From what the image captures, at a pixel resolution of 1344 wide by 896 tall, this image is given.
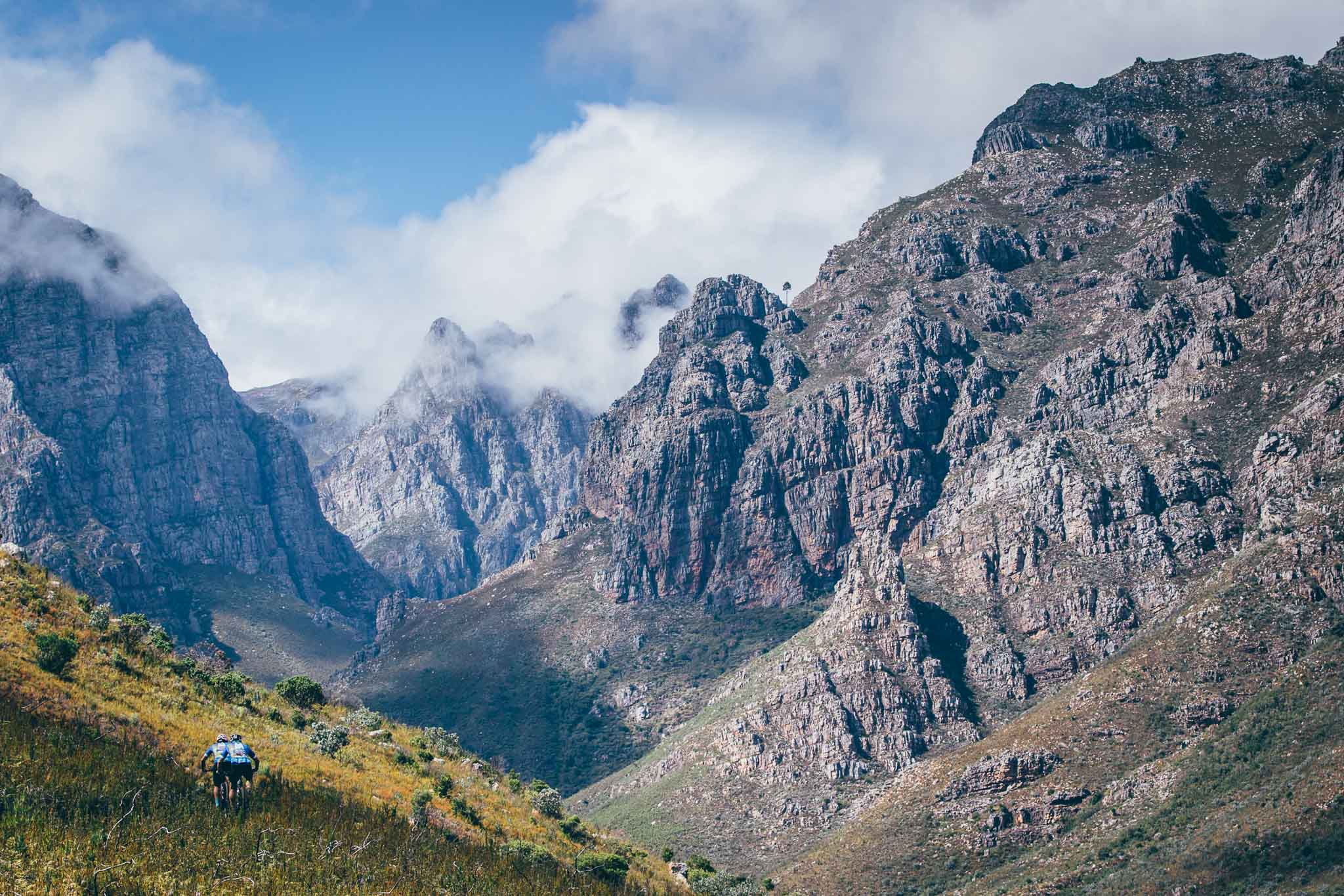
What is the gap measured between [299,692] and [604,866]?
16845mm

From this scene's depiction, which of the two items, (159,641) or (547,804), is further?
(547,804)

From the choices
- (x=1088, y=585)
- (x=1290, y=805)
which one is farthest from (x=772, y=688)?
(x=1290, y=805)

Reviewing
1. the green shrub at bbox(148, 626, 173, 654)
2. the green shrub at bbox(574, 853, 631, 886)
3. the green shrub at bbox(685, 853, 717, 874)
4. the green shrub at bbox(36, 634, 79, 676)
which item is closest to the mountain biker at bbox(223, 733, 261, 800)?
the green shrub at bbox(36, 634, 79, 676)

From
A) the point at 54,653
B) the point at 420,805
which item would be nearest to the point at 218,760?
the point at 54,653

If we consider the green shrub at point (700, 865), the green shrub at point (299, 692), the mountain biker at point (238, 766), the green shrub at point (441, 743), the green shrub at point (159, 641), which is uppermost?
the green shrub at point (159, 641)

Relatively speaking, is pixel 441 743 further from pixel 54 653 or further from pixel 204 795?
pixel 204 795

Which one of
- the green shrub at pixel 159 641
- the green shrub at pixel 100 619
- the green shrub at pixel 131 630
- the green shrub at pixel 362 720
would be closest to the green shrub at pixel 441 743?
the green shrub at pixel 362 720

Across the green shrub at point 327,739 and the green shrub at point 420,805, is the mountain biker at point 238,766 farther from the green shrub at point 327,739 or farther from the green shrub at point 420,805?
the green shrub at point 327,739

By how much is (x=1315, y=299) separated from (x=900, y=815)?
10958 cm

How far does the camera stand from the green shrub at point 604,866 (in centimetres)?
4272

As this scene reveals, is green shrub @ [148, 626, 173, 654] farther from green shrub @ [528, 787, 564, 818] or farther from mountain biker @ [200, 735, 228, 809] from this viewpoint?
green shrub @ [528, 787, 564, 818]

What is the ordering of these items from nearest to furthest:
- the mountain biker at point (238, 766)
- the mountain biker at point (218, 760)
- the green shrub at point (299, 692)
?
the mountain biker at point (218, 760) < the mountain biker at point (238, 766) < the green shrub at point (299, 692)

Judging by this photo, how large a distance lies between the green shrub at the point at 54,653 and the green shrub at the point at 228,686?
7.19m

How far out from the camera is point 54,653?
122 ft
